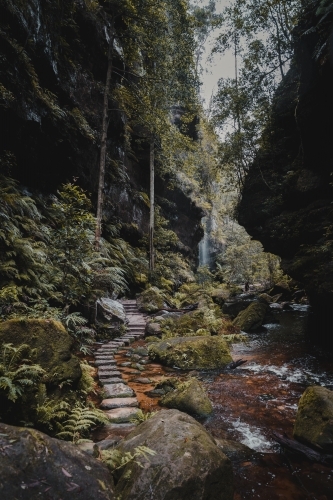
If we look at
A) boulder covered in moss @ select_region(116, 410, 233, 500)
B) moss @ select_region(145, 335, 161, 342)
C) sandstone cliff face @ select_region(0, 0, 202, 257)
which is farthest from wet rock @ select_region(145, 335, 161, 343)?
sandstone cliff face @ select_region(0, 0, 202, 257)

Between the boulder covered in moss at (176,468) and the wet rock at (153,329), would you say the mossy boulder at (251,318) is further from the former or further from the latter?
the boulder covered in moss at (176,468)

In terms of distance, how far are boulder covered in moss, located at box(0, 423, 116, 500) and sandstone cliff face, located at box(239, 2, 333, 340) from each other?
8336mm

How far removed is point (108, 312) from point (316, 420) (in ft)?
22.9

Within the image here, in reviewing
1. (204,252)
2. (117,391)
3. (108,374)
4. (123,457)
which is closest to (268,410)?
(117,391)

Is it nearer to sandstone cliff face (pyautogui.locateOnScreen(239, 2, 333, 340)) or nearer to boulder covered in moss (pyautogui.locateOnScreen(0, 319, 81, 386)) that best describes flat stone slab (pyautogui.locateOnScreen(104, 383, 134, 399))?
boulder covered in moss (pyautogui.locateOnScreen(0, 319, 81, 386))

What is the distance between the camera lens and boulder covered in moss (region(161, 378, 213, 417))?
411cm

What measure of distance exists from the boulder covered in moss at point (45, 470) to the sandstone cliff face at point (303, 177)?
8336 mm

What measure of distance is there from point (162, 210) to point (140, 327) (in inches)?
609

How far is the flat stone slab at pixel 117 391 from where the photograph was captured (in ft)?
14.1

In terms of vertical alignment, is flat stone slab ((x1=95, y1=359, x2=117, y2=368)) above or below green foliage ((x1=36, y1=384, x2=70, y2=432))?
below

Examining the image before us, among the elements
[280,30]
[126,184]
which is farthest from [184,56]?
[126,184]

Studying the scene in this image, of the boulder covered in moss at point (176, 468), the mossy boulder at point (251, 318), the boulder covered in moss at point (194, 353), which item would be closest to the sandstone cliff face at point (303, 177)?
the mossy boulder at point (251, 318)

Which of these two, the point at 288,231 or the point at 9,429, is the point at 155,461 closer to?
the point at 9,429

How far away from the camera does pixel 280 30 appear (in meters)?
15.0
